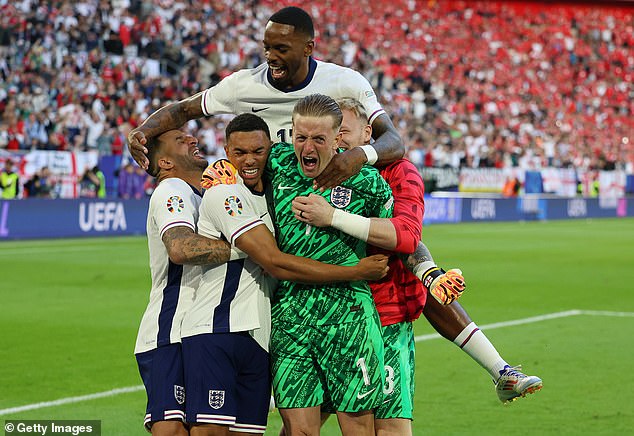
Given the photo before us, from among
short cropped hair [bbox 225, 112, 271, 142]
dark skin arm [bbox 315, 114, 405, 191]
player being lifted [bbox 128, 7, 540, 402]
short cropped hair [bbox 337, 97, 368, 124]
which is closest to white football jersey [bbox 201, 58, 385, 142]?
player being lifted [bbox 128, 7, 540, 402]

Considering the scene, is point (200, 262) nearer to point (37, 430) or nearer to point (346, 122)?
point (346, 122)

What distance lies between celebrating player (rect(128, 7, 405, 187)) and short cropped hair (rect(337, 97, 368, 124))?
151 mm

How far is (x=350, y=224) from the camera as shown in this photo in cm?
464

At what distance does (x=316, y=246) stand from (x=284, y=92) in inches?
46.0

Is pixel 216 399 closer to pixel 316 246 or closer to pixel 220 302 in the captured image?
pixel 220 302

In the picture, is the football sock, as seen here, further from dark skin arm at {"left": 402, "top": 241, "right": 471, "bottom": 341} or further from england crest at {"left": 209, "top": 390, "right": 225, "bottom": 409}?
england crest at {"left": 209, "top": 390, "right": 225, "bottom": 409}

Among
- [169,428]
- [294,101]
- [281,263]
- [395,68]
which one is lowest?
[169,428]

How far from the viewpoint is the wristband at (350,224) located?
4.64 m

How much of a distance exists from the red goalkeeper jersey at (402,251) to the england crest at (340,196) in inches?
9.0

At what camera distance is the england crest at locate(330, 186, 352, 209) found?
15.5 feet

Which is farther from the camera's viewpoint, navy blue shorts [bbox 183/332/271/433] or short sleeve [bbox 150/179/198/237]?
short sleeve [bbox 150/179/198/237]

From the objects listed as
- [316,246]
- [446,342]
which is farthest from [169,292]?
[446,342]

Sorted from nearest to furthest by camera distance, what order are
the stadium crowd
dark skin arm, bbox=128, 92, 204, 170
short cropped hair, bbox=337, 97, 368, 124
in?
short cropped hair, bbox=337, 97, 368, 124 < dark skin arm, bbox=128, 92, 204, 170 < the stadium crowd

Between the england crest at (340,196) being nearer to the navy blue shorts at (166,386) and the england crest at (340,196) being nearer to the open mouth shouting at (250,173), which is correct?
the open mouth shouting at (250,173)
